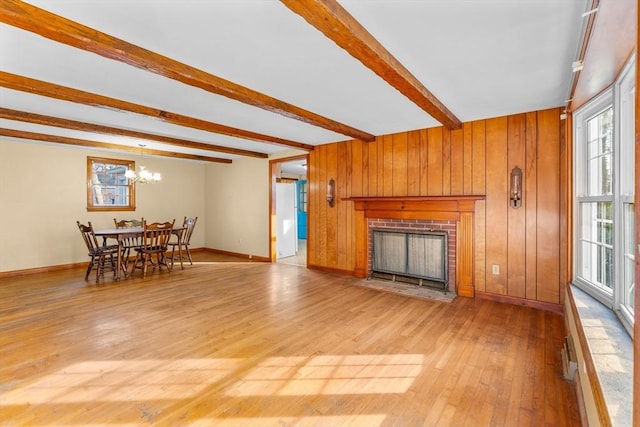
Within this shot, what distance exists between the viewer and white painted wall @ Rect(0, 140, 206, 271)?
525 centimetres

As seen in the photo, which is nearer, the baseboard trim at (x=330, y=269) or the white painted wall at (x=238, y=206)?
the baseboard trim at (x=330, y=269)

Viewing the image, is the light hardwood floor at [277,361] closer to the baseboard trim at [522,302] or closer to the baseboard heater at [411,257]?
the baseboard trim at [522,302]

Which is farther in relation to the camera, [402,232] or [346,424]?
[402,232]

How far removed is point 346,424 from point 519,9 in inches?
101

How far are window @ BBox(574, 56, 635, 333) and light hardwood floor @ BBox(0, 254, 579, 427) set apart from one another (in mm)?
678

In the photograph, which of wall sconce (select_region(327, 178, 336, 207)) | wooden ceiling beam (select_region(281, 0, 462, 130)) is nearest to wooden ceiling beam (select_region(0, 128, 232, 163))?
wall sconce (select_region(327, 178, 336, 207))

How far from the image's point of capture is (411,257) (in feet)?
15.0

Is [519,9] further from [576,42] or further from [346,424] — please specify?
[346,424]

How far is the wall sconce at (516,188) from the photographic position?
12.1 ft

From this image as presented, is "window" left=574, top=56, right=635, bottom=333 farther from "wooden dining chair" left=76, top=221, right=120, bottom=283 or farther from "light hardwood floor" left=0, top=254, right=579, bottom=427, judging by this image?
"wooden dining chair" left=76, top=221, right=120, bottom=283

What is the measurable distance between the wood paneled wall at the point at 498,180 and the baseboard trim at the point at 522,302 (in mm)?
45

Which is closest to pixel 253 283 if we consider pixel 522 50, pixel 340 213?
pixel 340 213

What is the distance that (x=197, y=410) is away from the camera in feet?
6.03

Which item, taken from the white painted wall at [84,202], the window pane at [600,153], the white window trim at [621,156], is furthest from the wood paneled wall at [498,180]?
the white painted wall at [84,202]
